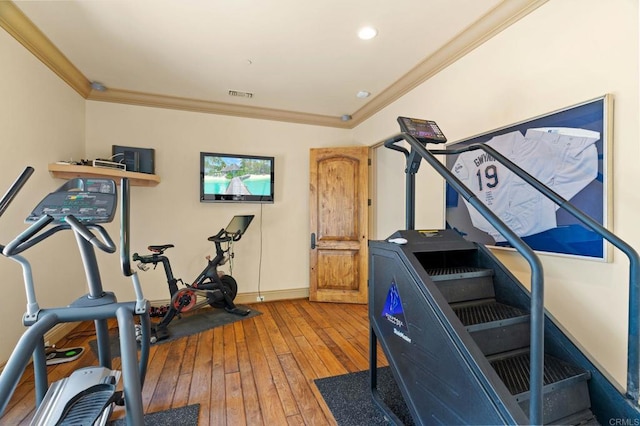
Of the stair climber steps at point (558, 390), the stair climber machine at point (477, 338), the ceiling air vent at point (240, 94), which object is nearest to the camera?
the stair climber machine at point (477, 338)

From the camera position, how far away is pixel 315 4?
83.0 inches

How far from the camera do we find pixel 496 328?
1460 mm

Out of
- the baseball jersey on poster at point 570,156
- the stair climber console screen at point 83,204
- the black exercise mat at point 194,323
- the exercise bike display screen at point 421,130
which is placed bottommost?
the black exercise mat at point 194,323

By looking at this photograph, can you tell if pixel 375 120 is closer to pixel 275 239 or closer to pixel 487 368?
pixel 275 239

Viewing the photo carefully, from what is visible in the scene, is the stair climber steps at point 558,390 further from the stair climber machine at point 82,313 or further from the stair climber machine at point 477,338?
the stair climber machine at point 82,313

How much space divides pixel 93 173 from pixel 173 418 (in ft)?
8.46

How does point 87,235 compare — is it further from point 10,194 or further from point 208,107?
point 208,107

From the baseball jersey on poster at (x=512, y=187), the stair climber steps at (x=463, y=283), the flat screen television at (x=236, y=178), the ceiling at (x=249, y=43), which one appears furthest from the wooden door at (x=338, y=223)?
the stair climber steps at (x=463, y=283)

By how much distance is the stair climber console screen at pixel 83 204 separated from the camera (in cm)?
140

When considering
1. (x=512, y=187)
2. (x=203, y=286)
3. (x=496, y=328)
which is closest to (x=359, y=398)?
(x=496, y=328)

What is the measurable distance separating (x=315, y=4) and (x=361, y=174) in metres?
2.33

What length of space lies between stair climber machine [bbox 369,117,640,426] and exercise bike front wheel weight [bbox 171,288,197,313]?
2.18 metres

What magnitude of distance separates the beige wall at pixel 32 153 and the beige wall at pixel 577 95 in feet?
12.4
